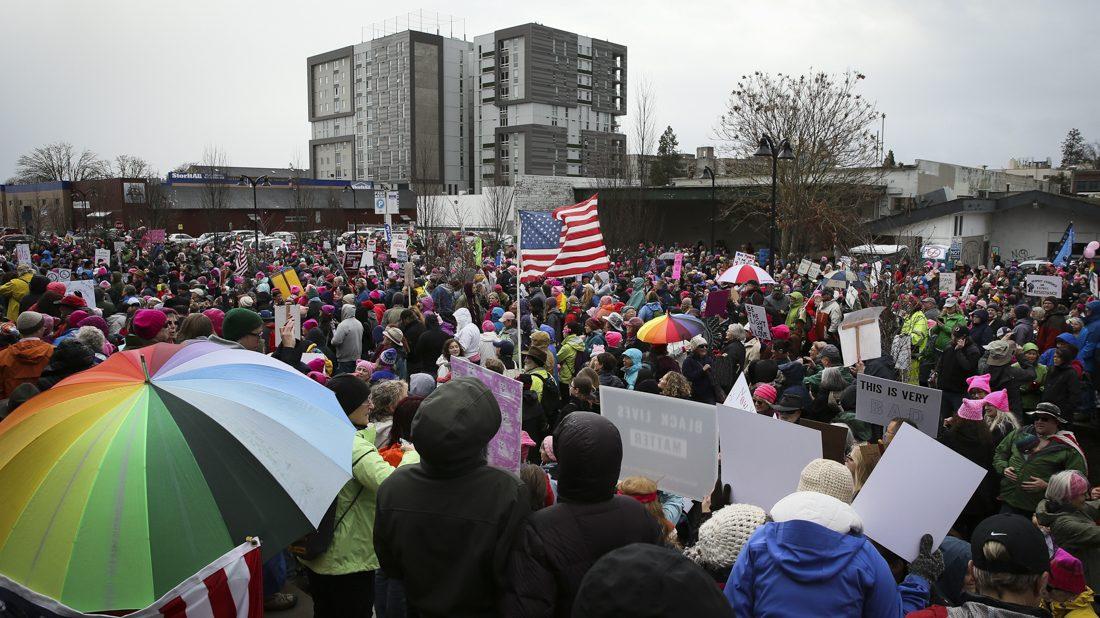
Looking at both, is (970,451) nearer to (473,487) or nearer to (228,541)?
(473,487)

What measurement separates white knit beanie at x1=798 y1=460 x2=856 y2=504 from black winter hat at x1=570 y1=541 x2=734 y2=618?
1.88 meters

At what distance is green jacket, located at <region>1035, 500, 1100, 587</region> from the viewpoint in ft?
15.1

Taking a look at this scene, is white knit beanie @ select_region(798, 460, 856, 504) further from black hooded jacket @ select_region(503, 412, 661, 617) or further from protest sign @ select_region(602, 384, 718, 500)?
protest sign @ select_region(602, 384, 718, 500)

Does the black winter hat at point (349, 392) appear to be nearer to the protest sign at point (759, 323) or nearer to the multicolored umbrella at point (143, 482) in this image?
the multicolored umbrella at point (143, 482)

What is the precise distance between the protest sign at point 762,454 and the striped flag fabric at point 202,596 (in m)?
3.00

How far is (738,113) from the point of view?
36.4m

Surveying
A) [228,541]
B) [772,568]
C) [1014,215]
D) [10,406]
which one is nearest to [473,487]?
[228,541]

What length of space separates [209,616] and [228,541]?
29 centimetres

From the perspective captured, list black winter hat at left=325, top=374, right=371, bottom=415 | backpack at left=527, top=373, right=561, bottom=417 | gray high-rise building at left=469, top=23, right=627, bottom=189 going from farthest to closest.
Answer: gray high-rise building at left=469, top=23, right=627, bottom=189, backpack at left=527, top=373, right=561, bottom=417, black winter hat at left=325, top=374, right=371, bottom=415

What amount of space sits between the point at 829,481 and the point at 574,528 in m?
1.39

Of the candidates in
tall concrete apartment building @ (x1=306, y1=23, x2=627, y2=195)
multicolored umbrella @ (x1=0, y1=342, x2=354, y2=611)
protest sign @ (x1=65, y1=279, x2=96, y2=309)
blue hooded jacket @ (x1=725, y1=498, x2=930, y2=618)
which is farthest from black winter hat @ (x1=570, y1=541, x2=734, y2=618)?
tall concrete apartment building @ (x1=306, y1=23, x2=627, y2=195)

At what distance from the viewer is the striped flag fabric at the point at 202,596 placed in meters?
2.83

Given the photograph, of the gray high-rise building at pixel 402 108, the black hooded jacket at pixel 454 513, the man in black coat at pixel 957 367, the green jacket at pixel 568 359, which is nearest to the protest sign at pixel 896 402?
the man in black coat at pixel 957 367

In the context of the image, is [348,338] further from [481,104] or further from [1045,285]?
[481,104]
